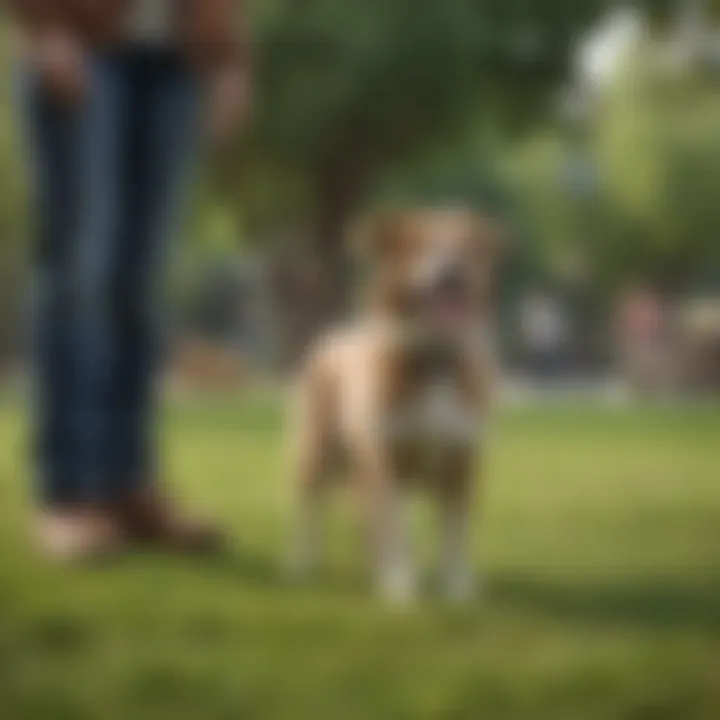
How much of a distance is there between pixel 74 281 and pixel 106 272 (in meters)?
0.02

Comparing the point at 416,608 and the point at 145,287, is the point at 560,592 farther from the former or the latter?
the point at 145,287

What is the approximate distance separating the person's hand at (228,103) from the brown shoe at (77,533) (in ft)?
0.83

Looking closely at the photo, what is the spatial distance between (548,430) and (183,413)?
0.75 feet

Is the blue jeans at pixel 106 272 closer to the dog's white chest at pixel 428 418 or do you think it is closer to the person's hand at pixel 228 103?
the person's hand at pixel 228 103

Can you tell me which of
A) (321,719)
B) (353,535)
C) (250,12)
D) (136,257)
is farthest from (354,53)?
(321,719)

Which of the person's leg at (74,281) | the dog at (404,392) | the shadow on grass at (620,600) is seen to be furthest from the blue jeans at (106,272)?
the shadow on grass at (620,600)

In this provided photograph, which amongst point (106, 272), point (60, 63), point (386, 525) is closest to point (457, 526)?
point (386, 525)

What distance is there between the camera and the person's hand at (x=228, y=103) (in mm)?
1013

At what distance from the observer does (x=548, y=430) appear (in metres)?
1.00

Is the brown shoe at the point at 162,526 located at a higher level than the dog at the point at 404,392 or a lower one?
lower

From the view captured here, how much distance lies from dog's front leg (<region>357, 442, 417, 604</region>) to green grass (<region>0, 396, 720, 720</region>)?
0.05ft

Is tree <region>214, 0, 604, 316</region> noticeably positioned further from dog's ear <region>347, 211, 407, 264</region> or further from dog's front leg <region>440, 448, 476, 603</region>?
dog's front leg <region>440, 448, 476, 603</region>

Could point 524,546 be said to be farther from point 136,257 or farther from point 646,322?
point 136,257

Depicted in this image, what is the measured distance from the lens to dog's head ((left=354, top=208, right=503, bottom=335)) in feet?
3.16
